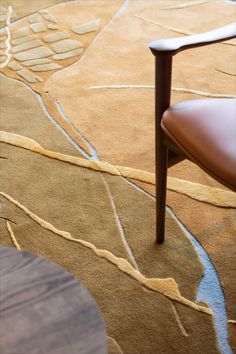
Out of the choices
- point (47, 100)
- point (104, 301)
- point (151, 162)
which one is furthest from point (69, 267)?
point (47, 100)

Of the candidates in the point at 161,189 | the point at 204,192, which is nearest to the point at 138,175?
the point at 204,192

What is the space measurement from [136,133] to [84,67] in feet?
2.01

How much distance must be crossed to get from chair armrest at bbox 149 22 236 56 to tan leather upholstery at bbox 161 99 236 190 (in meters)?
0.14

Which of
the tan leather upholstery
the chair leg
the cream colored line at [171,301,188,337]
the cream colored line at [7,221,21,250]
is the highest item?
the tan leather upholstery

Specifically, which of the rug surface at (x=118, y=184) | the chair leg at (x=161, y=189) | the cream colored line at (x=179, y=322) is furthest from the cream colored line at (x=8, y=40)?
the cream colored line at (x=179, y=322)

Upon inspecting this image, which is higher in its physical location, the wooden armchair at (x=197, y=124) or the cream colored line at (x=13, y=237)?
the wooden armchair at (x=197, y=124)

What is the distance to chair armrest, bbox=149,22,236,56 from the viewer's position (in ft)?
3.34

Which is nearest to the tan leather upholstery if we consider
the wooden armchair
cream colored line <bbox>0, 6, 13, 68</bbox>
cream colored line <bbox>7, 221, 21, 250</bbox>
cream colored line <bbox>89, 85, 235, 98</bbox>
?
the wooden armchair

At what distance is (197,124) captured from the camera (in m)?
1.05

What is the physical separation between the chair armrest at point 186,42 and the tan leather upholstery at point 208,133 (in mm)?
143

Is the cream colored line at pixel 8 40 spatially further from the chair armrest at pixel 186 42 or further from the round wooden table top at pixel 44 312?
the round wooden table top at pixel 44 312

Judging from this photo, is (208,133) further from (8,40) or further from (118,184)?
(8,40)

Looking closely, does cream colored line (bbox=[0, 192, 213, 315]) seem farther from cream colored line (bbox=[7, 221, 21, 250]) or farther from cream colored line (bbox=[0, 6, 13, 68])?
cream colored line (bbox=[0, 6, 13, 68])

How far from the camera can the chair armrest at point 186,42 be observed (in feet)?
3.34
